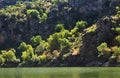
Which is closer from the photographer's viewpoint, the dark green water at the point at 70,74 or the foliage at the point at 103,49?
the dark green water at the point at 70,74

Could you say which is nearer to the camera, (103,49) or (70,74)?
(70,74)

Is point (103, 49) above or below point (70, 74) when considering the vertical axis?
below

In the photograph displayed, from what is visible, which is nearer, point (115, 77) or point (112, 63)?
point (115, 77)

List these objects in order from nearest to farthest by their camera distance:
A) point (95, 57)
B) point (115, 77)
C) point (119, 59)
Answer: point (115, 77), point (119, 59), point (95, 57)

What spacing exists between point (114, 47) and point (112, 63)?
47.3 ft

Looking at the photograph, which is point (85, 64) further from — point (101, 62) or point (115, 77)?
point (115, 77)

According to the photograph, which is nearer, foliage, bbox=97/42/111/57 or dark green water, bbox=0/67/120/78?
dark green water, bbox=0/67/120/78

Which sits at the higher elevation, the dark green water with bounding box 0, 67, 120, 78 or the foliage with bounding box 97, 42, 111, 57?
the dark green water with bounding box 0, 67, 120, 78

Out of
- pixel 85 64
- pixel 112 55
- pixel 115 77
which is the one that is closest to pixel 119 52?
pixel 112 55

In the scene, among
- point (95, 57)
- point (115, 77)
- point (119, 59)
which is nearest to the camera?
point (115, 77)

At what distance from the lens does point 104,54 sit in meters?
196

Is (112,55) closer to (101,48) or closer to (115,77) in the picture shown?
(101,48)

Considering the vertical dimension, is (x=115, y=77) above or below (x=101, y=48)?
above

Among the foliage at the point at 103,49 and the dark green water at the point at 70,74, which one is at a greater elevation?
the dark green water at the point at 70,74
